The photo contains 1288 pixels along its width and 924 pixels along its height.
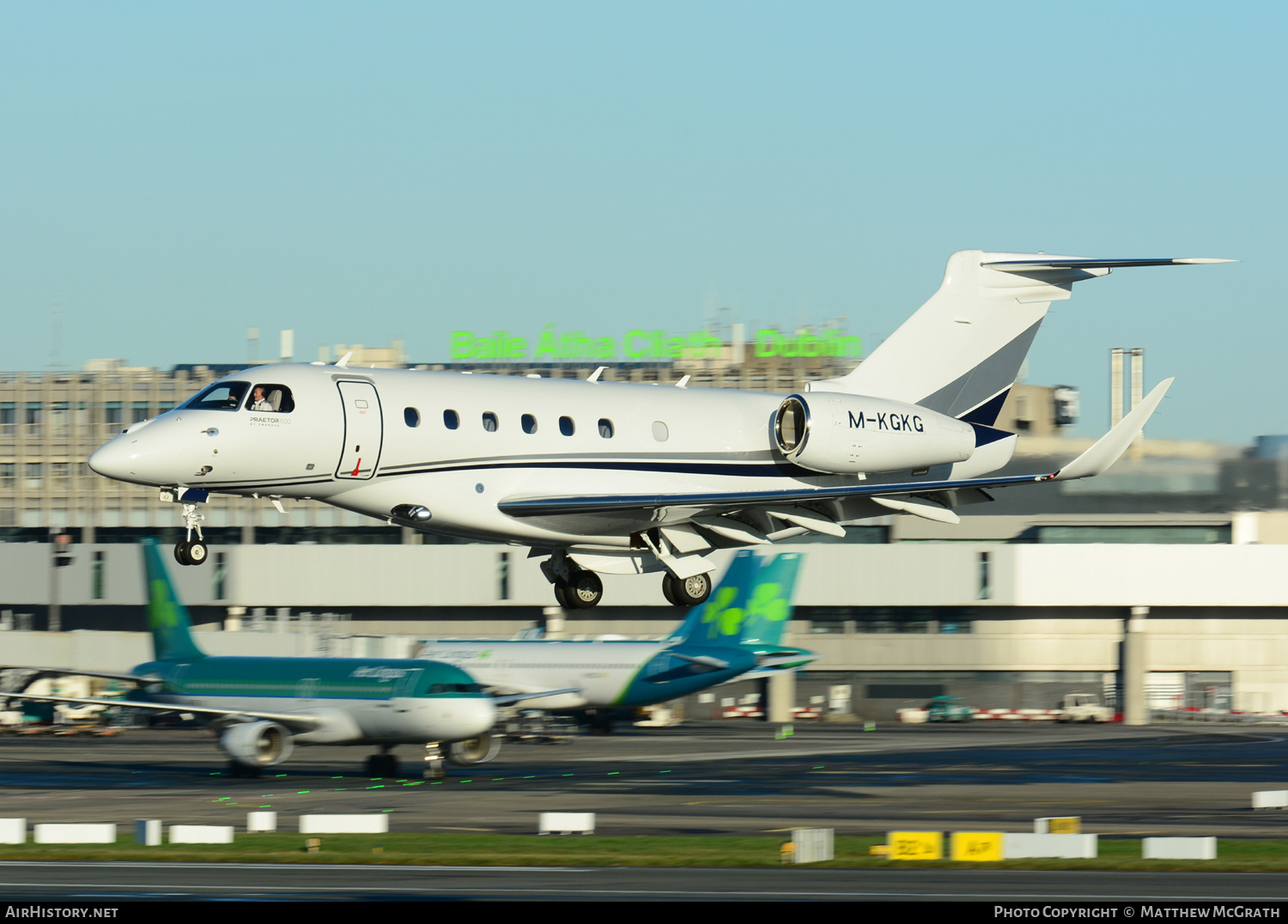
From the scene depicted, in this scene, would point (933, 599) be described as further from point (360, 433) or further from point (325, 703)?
point (360, 433)

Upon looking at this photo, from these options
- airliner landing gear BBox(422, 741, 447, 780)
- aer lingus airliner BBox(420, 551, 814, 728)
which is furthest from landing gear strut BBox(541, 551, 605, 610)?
aer lingus airliner BBox(420, 551, 814, 728)

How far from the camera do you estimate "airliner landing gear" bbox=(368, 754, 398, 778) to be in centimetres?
5059

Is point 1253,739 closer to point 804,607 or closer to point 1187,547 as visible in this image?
point 1187,547

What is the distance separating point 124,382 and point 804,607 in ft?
158

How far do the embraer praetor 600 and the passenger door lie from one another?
0.02 meters

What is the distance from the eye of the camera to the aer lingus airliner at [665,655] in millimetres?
59312

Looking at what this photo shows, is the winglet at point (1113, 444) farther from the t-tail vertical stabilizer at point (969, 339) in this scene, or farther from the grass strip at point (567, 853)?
the grass strip at point (567, 853)

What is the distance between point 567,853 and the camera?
34.5 meters

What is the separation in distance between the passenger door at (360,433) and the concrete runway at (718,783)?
15.4 meters

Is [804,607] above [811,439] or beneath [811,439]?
beneath

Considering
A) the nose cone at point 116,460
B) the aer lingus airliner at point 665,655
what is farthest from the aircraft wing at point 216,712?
the nose cone at point 116,460

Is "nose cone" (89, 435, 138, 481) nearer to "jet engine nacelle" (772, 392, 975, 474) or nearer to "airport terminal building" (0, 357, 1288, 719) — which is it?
"jet engine nacelle" (772, 392, 975, 474)

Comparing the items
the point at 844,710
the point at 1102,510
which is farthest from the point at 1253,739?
the point at 844,710

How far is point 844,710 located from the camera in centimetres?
8319
